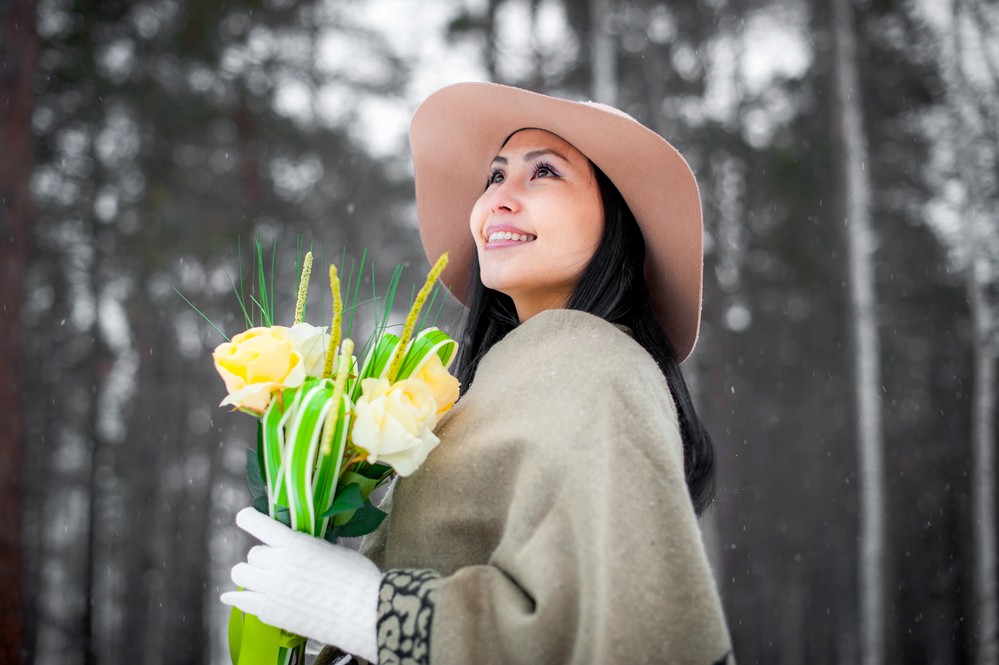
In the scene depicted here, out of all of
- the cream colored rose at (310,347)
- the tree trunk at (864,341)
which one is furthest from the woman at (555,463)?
the tree trunk at (864,341)

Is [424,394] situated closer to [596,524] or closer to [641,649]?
[596,524]

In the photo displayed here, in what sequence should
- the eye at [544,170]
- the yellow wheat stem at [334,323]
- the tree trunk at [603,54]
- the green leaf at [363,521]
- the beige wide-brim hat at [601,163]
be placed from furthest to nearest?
the tree trunk at [603,54]
the eye at [544,170]
the beige wide-brim hat at [601,163]
the green leaf at [363,521]
the yellow wheat stem at [334,323]

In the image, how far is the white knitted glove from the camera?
59.4 inches

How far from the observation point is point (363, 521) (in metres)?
1.72

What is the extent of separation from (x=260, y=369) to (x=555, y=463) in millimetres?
633

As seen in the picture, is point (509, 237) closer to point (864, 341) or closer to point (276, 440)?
point (276, 440)

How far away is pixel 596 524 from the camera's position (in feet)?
4.52

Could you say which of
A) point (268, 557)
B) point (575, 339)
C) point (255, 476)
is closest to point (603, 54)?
point (575, 339)

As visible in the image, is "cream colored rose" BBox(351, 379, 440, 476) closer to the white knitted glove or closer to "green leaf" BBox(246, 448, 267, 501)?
the white knitted glove

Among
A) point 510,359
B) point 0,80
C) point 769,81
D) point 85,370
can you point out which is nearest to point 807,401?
point 769,81

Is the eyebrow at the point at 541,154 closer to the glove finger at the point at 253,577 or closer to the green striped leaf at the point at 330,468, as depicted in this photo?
the green striped leaf at the point at 330,468

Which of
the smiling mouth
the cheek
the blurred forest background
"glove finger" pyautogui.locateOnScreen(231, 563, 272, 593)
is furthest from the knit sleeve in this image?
the blurred forest background

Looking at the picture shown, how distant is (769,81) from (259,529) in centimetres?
1168

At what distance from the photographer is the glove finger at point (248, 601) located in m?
1.55
